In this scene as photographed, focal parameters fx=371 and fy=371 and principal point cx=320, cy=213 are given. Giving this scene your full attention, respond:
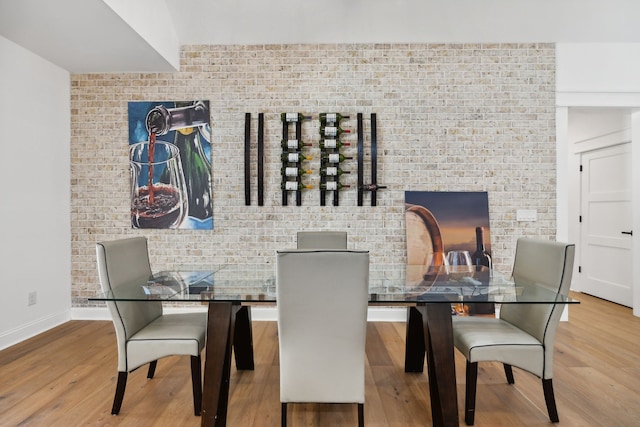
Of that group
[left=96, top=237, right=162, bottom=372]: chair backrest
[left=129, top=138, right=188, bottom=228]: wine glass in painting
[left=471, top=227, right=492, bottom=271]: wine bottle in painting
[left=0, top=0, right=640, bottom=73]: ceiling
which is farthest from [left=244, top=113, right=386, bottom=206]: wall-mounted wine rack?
[left=96, top=237, right=162, bottom=372]: chair backrest

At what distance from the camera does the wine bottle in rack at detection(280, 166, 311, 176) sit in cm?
374

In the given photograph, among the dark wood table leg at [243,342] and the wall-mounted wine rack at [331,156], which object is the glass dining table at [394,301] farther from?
the wall-mounted wine rack at [331,156]

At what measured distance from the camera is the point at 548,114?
3.84 m

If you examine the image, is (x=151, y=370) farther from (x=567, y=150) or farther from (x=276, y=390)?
(x=567, y=150)

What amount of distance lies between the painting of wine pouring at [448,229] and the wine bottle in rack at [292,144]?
1.19 meters

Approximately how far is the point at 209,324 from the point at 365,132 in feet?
8.63

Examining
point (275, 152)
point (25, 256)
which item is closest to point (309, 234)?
point (275, 152)

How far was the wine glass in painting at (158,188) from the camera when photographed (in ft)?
12.7

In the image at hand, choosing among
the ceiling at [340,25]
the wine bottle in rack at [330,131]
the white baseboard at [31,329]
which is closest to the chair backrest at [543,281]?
the wine bottle in rack at [330,131]

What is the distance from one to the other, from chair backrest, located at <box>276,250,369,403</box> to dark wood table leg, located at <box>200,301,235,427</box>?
33 cm

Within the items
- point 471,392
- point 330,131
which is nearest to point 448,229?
point 330,131

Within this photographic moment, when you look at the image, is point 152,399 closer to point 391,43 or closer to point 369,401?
point 369,401

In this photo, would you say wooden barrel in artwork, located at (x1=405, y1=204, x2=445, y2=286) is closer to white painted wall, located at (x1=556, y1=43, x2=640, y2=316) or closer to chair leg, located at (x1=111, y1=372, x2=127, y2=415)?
white painted wall, located at (x1=556, y1=43, x2=640, y2=316)

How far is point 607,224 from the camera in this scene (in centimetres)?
478
